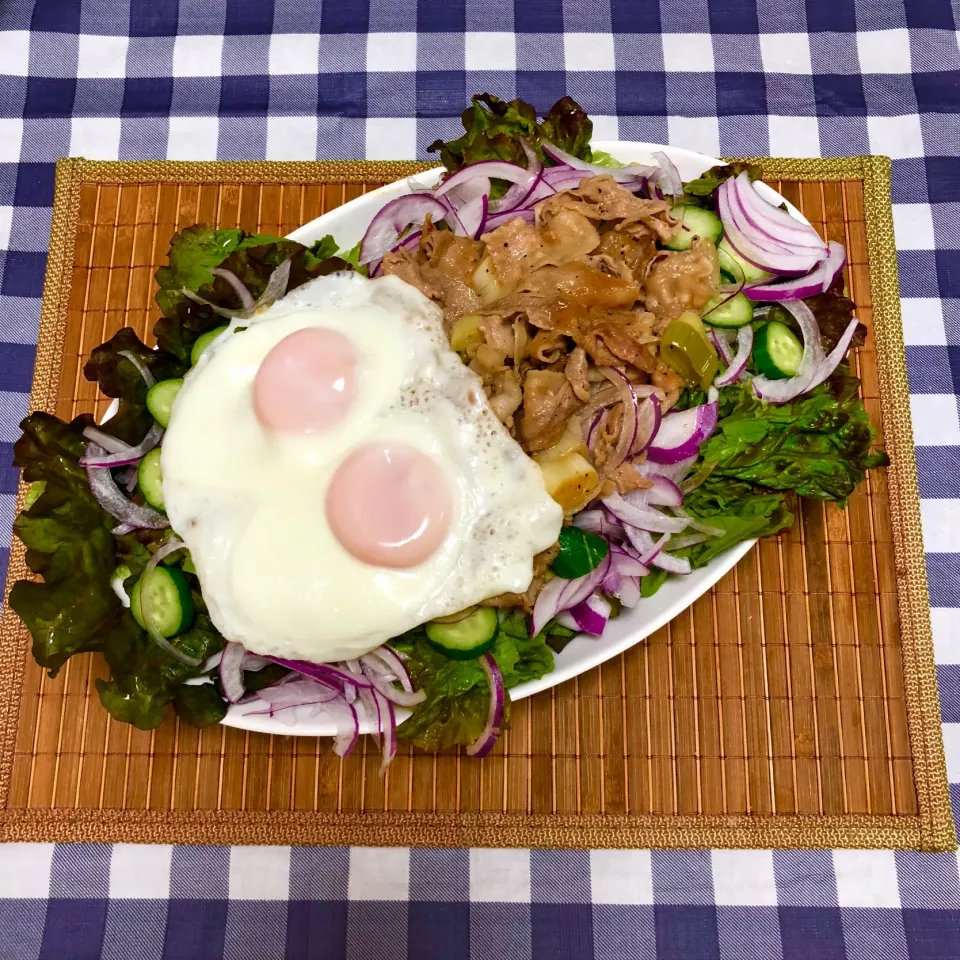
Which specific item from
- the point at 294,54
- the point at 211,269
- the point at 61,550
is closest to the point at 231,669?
the point at 61,550

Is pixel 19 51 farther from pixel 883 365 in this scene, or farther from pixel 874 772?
pixel 874 772

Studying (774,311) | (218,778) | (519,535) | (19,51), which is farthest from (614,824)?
(19,51)

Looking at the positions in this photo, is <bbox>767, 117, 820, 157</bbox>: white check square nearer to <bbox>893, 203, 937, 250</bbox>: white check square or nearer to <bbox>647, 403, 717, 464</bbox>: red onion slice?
<bbox>893, 203, 937, 250</bbox>: white check square

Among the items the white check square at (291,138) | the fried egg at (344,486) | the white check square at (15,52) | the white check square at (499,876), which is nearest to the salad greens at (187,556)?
the fried egg at (344,486)

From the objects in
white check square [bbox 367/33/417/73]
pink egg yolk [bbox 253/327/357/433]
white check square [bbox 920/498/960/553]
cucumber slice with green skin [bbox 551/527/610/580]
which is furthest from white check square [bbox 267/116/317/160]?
white check square [bbox 920/498/960/553]

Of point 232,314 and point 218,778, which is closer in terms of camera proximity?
point 232,314

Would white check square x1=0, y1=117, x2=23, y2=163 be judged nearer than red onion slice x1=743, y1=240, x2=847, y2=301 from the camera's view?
No

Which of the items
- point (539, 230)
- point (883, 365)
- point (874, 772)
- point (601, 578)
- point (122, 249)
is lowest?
point (874, 772)
